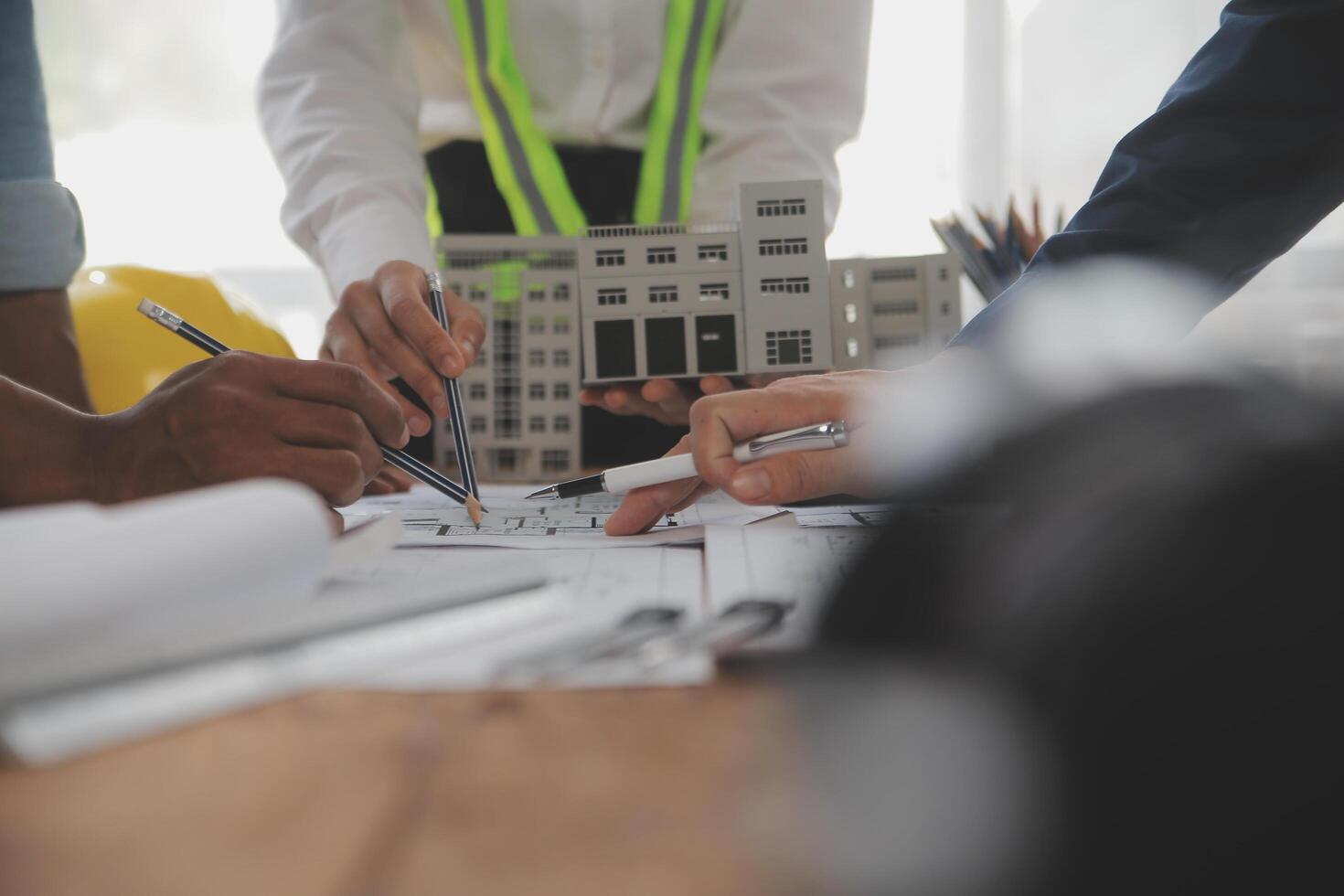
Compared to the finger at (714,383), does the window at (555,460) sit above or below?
below

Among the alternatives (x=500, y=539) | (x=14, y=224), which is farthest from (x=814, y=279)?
(x=14, y=224)

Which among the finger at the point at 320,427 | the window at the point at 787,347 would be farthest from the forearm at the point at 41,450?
the window at the point at 787,347

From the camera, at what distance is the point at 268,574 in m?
0.30

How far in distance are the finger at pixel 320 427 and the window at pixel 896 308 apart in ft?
1.93

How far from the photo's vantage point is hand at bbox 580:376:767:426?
32.7 inches

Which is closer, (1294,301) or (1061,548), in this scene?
(1061,548)

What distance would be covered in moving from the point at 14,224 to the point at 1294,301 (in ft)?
6.93

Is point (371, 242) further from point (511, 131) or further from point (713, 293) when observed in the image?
point (713, 293)

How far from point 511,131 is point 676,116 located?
0.70 ft

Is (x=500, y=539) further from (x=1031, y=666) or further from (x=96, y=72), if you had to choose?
(x=96, y=72)

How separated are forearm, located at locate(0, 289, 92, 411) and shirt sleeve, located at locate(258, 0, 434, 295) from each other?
0.93 ft

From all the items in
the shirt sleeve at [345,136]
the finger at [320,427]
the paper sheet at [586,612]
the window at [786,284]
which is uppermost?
the shirt sleeve at [345,136]

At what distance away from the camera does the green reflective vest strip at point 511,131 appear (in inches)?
41.2

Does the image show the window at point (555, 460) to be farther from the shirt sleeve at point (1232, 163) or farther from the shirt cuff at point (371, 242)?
the shirt sleeve at point (1232, 163)
